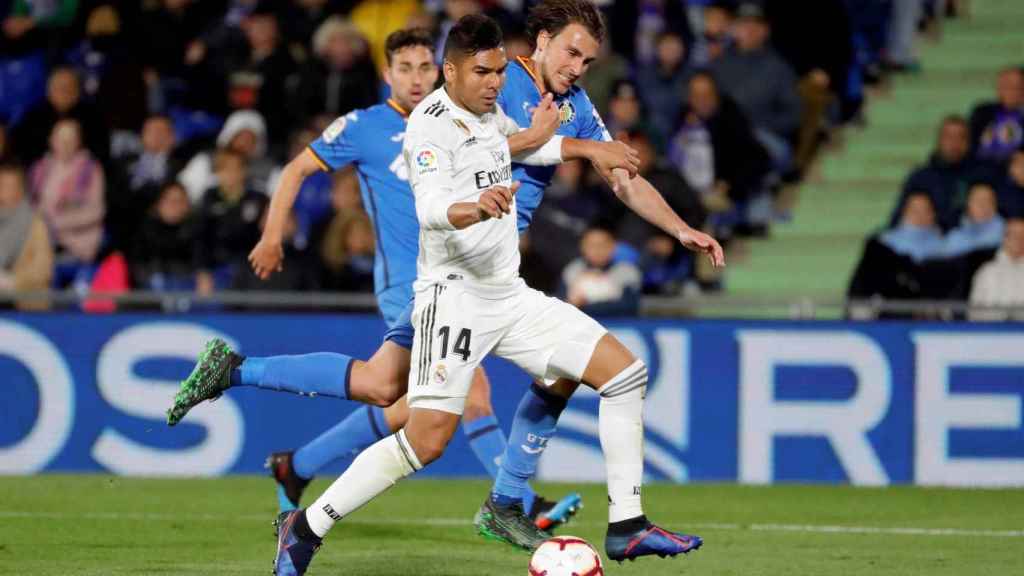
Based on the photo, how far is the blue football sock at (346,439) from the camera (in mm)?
8938

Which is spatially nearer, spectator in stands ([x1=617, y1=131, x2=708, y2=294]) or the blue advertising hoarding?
the blue advertising hoarding

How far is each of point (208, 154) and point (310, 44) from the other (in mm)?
1647

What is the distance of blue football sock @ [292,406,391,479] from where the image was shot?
29.3 feet

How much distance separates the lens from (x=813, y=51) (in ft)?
52.9

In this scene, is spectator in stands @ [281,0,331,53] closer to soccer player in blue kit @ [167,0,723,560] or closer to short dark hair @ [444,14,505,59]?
soccer player in blue kit @ [167,0,723,560]

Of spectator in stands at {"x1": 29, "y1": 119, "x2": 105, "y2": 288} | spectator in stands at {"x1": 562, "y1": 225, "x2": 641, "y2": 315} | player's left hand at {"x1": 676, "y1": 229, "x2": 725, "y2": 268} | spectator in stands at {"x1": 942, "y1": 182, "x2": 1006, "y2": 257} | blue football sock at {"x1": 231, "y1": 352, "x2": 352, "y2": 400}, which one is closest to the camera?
player's left hand at {"x1": 676, "y1": 229, "x2": 725, "y2": 268}

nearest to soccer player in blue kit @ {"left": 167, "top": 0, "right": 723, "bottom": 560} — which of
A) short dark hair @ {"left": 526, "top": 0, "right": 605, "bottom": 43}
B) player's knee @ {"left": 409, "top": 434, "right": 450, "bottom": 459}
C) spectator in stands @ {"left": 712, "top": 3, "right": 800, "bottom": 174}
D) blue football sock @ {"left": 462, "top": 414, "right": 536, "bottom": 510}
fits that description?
short dark hair @ {"left": 526, "top": 0, "right": 605, "bottom": 43}

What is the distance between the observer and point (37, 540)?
28.9 feet

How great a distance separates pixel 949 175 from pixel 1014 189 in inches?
21.6

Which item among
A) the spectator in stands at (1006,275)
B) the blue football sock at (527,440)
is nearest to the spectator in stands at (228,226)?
the spectator in stands at (1006,275)

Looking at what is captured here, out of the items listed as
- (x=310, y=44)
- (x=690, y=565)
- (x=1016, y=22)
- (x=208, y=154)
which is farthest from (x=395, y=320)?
(x=1016, y=22)

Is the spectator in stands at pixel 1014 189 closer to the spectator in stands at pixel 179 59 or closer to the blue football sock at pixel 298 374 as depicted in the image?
the spectator in stands at pixel 179 59

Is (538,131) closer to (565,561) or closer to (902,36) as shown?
(565,561)

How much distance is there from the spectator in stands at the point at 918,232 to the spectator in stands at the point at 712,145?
1822 mm
